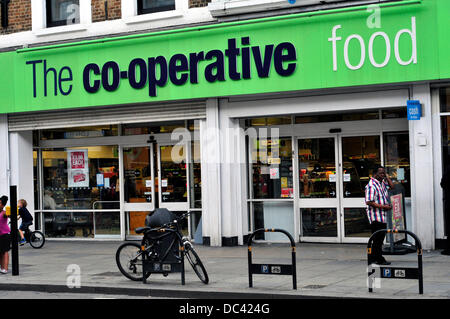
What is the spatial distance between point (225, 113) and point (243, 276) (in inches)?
216

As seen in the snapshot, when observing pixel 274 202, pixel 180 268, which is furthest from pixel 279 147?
pixel 180 268

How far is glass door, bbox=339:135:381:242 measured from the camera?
16.0 meters

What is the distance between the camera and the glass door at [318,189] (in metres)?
16.4

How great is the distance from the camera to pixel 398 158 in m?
15.6

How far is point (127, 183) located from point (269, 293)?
906 cm

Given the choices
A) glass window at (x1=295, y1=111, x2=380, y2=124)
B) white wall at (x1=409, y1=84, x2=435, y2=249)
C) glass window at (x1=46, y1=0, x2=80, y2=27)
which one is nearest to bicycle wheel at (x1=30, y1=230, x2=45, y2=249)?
glass window at (x1=46, y1=0, x2=80, y2=27)

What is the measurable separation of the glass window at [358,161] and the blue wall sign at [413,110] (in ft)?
5.14

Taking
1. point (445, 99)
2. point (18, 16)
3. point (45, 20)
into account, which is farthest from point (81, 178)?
point (445, 99)

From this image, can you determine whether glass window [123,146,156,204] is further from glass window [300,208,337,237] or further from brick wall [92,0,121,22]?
glass window [300,208,337,237]

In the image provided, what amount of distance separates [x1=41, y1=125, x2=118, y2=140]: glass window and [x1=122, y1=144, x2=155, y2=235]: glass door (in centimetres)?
64

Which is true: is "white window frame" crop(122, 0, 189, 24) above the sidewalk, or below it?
above

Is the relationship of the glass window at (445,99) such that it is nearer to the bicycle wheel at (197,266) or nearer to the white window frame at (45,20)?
the bicycle wheel at (197,266)

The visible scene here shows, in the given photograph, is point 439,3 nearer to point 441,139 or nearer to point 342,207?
point 441,139

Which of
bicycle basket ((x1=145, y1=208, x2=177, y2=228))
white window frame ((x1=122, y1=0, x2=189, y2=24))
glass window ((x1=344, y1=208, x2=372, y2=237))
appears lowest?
glass window ((x1=344, y1=208, x2=372, y2=237))
